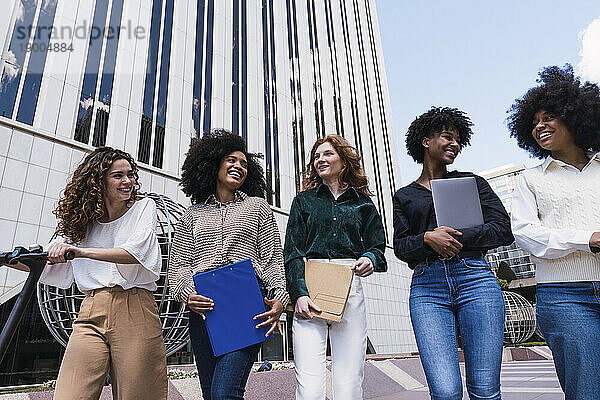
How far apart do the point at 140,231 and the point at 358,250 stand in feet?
4.27

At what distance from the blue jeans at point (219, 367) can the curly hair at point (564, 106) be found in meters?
2.15

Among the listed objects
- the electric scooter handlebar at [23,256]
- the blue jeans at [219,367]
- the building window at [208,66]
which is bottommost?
the blue jeans at [219,367]

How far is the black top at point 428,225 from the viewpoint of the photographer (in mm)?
2377

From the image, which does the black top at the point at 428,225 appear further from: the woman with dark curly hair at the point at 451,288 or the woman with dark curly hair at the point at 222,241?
the woman with dark curly hair at the point at 222,241

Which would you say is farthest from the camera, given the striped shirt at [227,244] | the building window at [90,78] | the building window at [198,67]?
the building window at [198,67]

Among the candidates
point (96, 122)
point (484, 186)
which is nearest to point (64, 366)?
point (484, 186)

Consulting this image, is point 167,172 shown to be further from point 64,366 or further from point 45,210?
point 64,366

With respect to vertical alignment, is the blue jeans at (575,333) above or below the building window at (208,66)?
below

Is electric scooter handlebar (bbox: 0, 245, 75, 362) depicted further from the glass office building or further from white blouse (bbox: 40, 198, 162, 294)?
the glass office building

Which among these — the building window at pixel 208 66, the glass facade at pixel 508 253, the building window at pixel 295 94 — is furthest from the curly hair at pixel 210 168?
the glass facade at pixel 508 253

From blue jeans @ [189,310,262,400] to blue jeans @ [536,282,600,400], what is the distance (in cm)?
155

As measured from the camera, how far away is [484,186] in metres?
2.67

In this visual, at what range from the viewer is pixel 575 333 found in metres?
2.03

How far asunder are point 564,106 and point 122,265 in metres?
2.67
